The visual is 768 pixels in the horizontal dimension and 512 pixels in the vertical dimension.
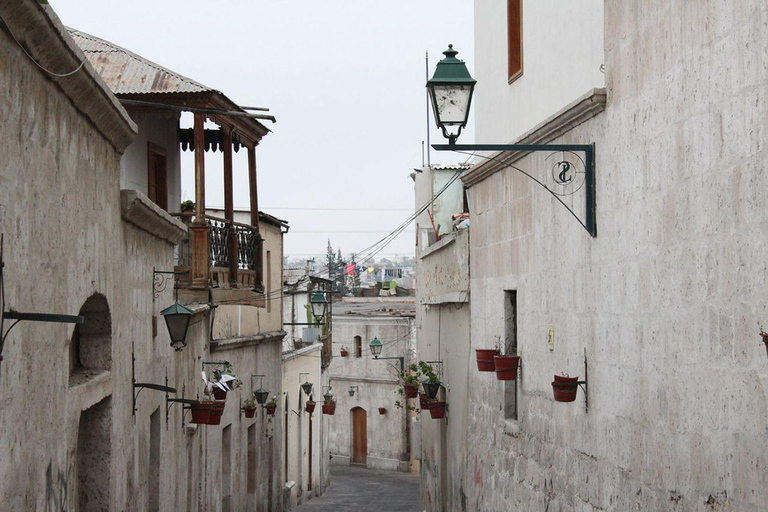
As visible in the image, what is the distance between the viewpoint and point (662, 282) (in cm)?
747

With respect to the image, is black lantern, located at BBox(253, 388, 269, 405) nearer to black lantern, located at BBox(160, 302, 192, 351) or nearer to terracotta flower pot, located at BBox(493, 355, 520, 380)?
terracotta flower pot, located at BBox(493, 355, 520, 380)

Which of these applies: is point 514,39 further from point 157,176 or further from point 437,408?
point 437,408

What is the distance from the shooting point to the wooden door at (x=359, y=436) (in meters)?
45.8

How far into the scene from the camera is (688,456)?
276 inches

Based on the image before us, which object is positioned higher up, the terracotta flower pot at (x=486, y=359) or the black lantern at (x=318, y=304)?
the black lantern at (x=318, y=304)

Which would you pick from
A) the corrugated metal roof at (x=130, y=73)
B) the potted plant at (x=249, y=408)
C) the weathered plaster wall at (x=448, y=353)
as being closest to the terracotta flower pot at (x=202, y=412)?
the weathered plaster wall at (x=448, y=353)

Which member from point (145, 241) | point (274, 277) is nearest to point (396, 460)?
point (274, 277)

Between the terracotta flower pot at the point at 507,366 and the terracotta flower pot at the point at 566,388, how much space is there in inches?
90.8

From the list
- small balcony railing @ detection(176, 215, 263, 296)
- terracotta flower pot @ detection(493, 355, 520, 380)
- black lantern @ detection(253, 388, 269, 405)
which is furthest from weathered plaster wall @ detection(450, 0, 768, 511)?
black lantern @ detection(253, 388, 269, 405)

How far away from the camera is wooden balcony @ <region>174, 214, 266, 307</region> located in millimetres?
14914

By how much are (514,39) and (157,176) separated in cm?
675

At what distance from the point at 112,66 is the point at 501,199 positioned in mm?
5838

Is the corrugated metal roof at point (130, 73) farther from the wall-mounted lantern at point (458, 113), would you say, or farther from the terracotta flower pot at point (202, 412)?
the wall-mounted lantern at point (458, 113)

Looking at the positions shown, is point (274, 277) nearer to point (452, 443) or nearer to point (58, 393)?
point (452, 443)
